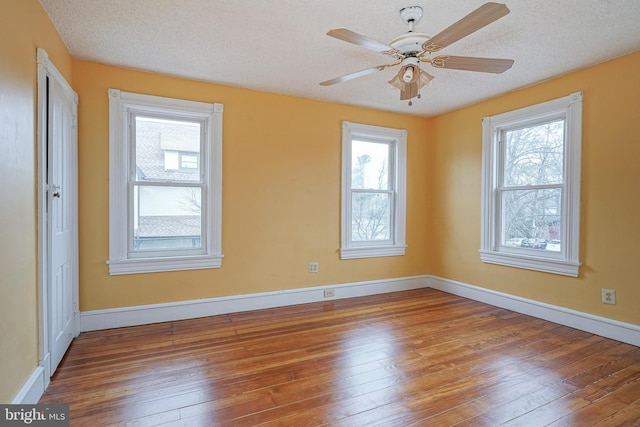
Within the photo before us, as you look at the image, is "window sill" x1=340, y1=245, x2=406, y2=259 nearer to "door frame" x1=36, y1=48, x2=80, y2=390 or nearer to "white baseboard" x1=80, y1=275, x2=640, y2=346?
"white baseboard" x1=80, y1=275, x2=640, y2=346

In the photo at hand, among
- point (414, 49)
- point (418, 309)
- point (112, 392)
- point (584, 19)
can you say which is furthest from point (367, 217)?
point (112, 392)

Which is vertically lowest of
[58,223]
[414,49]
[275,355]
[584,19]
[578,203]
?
[275,355]

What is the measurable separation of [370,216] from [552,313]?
230 centimetres

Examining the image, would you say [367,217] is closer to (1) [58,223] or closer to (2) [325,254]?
(2) [325,254]

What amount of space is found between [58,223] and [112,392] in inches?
51.4

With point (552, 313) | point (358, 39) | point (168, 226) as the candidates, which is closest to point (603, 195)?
point (552, 313)

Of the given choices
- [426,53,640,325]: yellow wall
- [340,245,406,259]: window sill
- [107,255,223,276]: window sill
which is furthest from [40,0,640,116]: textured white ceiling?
[340,245,406,259]: window sill

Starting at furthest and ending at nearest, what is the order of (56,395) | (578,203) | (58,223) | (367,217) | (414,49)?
(367,217), (578,203), (58,223), (414,49), (56,395)

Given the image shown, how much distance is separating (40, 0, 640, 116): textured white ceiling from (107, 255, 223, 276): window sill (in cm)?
188

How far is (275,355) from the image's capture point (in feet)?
8.39

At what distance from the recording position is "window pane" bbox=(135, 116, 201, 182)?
3242 millimetres

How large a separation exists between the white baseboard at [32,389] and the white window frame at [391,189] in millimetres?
3026

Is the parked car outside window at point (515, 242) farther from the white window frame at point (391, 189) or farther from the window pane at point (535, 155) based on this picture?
the white window frame at point (391, 189)

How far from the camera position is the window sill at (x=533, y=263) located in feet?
10.4
